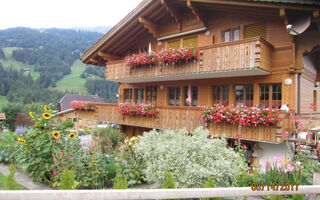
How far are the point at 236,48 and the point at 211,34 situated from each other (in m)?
3.08

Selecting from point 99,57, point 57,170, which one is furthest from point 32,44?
point 57,170

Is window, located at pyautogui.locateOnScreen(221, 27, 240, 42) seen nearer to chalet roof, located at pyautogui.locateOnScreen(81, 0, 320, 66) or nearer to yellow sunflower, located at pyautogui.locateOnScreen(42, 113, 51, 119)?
chalet roof, located at pyautogui.locateOnScreen(81, 0, 320, 66)

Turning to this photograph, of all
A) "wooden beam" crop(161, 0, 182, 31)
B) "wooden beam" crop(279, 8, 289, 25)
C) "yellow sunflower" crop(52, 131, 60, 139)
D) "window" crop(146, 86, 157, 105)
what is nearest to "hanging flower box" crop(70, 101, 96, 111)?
"window" crop(146, 86, 157, 105)

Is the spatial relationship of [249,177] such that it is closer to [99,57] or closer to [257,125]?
[257,125]

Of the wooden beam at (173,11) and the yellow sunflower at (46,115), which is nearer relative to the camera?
the yellow sunflower at (46,115)

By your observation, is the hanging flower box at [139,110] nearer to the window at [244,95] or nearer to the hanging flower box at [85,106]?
the hanging flower box at [85,106]

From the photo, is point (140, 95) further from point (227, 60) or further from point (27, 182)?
point (27, 182)

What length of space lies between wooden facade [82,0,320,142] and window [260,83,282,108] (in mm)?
38

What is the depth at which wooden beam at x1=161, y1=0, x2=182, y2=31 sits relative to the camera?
1322cm

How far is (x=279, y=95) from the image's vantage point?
10898mm

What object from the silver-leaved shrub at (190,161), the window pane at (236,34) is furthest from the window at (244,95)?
the silver-leaved shrub at (190,161)

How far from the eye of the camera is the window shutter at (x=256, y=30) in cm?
1131

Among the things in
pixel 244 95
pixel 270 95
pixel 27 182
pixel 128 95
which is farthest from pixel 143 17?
pixel 27 182

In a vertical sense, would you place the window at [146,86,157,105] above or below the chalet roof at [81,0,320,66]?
below
